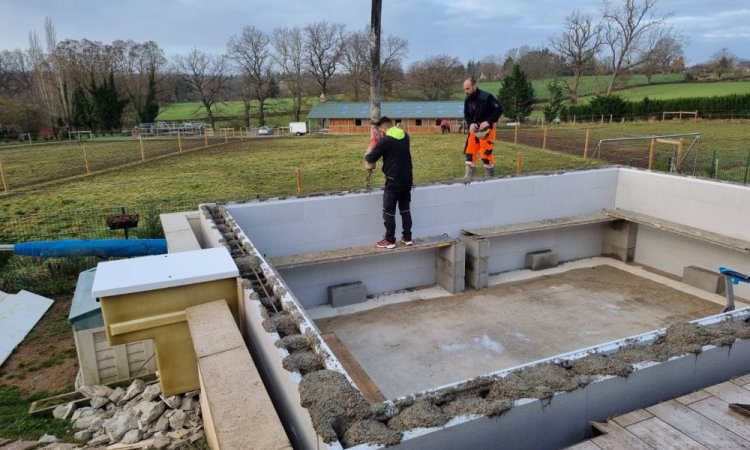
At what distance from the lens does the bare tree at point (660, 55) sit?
146 feet

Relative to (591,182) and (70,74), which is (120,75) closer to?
(70,74)

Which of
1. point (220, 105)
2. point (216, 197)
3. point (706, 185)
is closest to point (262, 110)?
point (220, 105)

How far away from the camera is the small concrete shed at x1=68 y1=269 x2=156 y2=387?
453 cm

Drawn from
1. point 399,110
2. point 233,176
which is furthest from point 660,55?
point 233,176

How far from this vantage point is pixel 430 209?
7.34 m

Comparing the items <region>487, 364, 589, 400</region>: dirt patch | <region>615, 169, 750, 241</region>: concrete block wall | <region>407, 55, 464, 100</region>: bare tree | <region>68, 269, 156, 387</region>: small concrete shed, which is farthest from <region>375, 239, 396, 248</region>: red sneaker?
<region>407, 55, 464, 100</region>: bare tree

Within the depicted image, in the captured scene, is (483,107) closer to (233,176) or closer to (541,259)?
(541,259)

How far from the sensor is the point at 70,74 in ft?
160

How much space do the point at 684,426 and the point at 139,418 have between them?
3.48 m

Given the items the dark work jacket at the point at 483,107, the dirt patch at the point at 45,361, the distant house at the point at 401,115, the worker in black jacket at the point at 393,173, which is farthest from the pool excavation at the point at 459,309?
the distant house at the point at 401,115

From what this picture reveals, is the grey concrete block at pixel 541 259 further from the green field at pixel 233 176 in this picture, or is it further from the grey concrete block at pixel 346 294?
the green field at pixel 233 176

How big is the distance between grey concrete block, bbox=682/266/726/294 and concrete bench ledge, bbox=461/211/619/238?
1327 mm

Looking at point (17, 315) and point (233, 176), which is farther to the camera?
point (233, 176)

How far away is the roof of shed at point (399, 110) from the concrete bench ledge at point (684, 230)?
96.6ft
